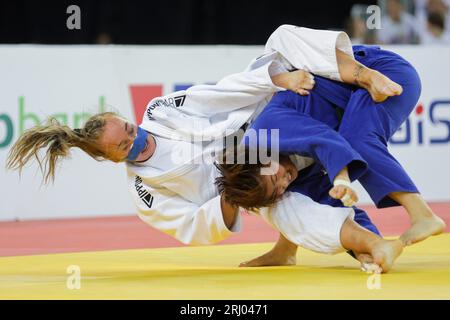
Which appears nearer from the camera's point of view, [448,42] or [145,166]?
[145,166]

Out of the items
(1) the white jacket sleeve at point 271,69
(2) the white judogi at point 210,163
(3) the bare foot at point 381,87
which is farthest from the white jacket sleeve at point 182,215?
(3) the bare foot at point 381,87

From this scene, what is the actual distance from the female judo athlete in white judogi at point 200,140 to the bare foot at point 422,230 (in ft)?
0.97

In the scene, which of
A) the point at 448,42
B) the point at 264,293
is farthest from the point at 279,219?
the point at 448,42

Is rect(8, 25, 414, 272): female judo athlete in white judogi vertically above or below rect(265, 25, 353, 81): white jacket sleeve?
below

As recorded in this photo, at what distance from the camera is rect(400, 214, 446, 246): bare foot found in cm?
348

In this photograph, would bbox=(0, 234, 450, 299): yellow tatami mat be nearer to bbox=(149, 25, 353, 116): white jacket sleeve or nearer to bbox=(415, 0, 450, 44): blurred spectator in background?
bbox=(149, 25, 353, 116): white jacket sleeve

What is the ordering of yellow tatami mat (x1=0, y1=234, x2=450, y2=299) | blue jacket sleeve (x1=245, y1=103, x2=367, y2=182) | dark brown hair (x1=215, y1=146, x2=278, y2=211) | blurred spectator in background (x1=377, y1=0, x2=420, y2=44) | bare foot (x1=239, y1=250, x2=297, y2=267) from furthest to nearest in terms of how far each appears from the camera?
blurred spectator in background (x1=377, y1=0, x2=420, y2=44), bare foot (x1=239, y1=250, x2=297, y2=267), dark brown hair (x1=215, y1=146, x2=278, y2=211), blue jacket sleeve (x1=245, y1=103, x2=367, y2=182), yellow tatami mat (x1=0, y1=234, x2=450, y2=299)

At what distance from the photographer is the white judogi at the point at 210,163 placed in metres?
3.71

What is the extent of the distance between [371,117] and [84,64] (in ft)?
11.6

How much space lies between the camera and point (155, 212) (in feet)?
12.8

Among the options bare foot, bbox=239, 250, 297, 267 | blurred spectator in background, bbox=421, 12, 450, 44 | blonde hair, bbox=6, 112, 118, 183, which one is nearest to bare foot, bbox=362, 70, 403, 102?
bare foot, bbox=239, 250, 297, 267

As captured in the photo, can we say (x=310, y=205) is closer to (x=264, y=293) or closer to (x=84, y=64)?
(x=264, y=293)

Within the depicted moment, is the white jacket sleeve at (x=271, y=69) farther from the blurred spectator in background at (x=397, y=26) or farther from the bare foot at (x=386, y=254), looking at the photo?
the blurred spectator in background at (x=397, y=26)
